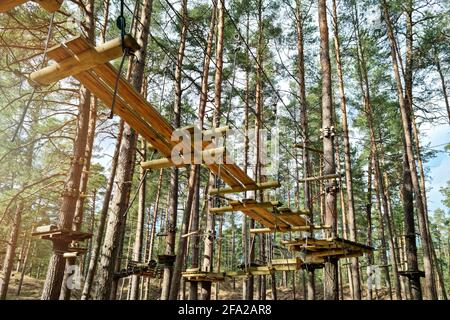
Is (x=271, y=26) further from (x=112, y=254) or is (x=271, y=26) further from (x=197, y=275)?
(x=112, y=254)

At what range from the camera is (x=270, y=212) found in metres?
5.82

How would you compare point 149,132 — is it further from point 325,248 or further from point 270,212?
point 325,248

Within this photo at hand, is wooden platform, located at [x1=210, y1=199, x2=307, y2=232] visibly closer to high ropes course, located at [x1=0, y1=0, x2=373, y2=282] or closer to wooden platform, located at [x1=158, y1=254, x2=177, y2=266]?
high ropes course, located at [x1=0, y1=0, x2=373, y2=282]

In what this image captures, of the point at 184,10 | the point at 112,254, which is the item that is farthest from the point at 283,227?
the point at 184,10

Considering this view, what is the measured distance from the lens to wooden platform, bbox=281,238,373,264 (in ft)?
20.7

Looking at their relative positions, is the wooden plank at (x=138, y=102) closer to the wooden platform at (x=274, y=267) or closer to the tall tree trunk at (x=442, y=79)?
the wooden platform at (x=274, y=267)

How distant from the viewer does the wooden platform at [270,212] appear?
5.48m

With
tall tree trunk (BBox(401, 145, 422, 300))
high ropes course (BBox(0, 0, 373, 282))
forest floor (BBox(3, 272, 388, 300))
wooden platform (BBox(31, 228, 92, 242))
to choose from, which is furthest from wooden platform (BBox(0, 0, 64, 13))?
forest floor (BBox(3, 272, 388, 300))

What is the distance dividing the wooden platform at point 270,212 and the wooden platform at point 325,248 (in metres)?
0.38

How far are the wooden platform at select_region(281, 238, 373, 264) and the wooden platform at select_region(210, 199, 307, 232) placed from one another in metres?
0.38

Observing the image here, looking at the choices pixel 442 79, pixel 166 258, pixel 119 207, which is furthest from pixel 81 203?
pixel 442 79

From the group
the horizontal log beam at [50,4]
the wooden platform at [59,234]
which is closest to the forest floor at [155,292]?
the wooden platform at [59,234]

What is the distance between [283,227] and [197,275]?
2.14 meters

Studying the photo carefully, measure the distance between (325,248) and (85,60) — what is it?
593cm
